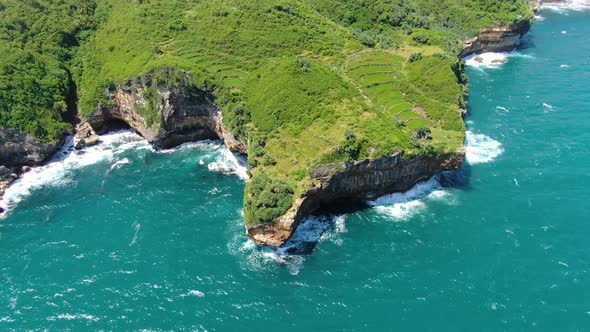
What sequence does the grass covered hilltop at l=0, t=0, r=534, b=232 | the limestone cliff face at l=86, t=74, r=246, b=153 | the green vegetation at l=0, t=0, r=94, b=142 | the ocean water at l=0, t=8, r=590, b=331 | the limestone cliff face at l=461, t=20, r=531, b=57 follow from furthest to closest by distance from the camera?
the limestone cliff face at l=461, t=20, r=531, b=57
the green vegetation at l=0, t=0, r=94, b=142
the limestone cliff face at l=86, t=74, r=246, b=153
the grass covered hilltop at l=0, t=0, r=534, b=232
the ocean water at l=0, t=8, r=590, b=331

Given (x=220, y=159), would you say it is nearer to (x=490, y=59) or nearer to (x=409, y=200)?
(x=409, y=200)

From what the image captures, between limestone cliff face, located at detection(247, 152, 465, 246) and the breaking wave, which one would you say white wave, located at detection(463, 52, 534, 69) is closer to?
limestone cliff face, located at detection(247, 152, 465, 246)

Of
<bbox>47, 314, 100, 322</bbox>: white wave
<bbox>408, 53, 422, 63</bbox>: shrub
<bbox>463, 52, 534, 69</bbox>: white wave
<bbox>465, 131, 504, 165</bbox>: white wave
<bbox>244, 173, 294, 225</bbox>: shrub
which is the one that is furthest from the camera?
<bbox>463, 52, 534, 69</bbox>: white wave

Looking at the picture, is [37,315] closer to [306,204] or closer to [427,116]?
[306,204]

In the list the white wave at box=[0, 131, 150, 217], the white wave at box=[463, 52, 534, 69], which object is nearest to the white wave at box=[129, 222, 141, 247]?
the white wave at box=[0, 131, 150, 217]

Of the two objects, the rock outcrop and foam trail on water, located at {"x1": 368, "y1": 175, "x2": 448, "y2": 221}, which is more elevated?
the rock outcrop

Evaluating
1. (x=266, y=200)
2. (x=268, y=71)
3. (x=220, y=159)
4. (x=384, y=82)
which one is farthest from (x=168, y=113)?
(x=384, y=82)

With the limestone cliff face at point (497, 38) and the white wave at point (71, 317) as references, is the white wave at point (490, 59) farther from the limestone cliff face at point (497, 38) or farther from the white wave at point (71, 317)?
the white wave at point (71, 317)
